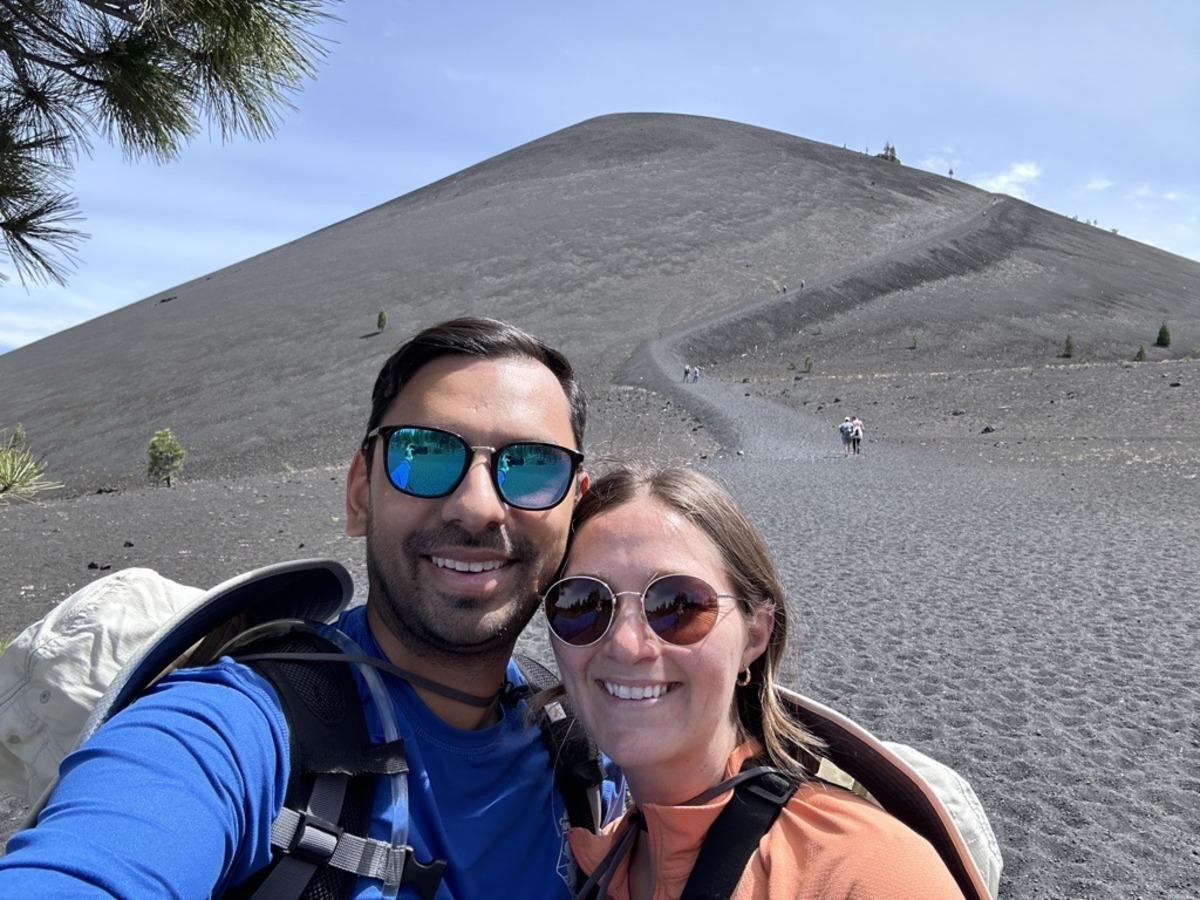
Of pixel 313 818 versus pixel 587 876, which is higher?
pixel 313 818

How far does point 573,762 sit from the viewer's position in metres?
1.83

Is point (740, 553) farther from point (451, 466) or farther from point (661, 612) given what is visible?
point (451, 466)

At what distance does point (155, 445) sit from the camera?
19.2 m

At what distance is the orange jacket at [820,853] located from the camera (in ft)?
4.20

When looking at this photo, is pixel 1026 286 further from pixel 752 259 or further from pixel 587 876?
pixel 587 876

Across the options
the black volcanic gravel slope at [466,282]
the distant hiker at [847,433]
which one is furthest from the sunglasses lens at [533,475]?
the black volcanic gravel slope at [466,282]

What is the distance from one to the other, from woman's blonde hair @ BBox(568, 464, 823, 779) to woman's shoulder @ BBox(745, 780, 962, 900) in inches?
14.7

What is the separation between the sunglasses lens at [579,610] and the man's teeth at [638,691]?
11 centimetres

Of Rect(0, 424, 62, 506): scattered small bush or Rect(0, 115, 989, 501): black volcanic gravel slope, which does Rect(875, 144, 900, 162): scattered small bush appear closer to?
Rect(0, 115, 989, 501): black volcanic gravel slope

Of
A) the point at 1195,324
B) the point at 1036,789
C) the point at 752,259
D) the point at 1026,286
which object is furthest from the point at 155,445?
the point at 1195,324

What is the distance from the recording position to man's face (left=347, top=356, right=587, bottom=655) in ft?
5.79

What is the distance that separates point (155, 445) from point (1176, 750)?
19.8m

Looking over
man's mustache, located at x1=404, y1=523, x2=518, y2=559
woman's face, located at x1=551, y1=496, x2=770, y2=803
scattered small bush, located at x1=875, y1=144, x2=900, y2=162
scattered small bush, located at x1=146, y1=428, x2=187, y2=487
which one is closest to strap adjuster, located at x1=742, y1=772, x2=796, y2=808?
woman's face, located at x1=551, y1=496, x2=770, y2=803

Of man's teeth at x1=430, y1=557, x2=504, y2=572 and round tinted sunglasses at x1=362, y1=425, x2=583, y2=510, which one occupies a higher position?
round tinted sunglasses at x1=362, y1=425, x2=583, y2=510
